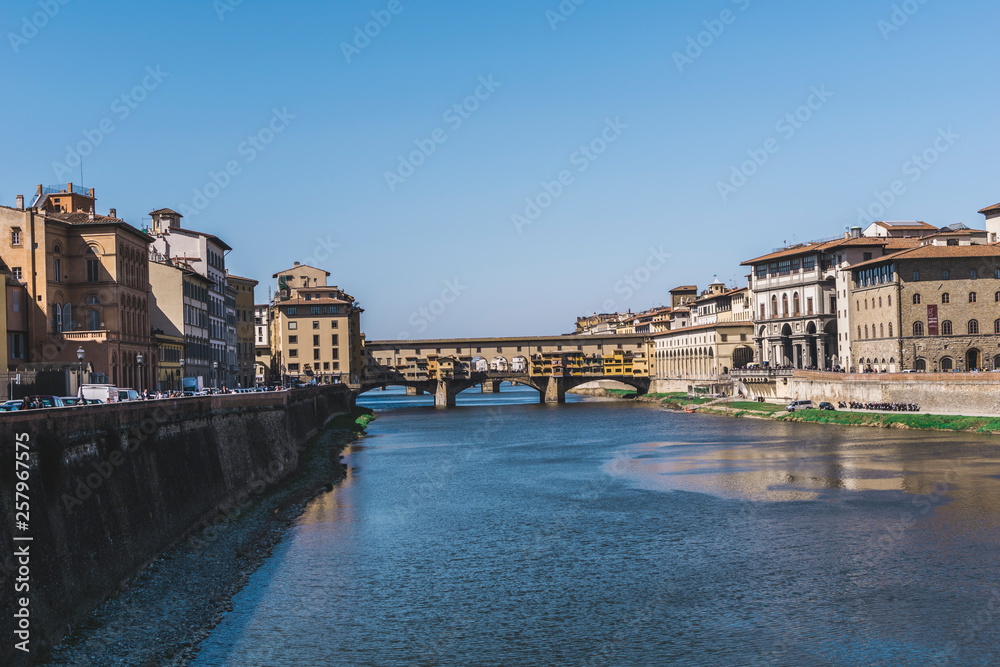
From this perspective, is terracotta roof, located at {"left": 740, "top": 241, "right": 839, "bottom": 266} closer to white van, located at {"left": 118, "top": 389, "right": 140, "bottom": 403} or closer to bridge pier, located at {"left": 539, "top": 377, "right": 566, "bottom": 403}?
bridge pier, located at {"left": 539, "top": 377, "right": 566, "bottom": 403}

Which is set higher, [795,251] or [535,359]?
[795,251]

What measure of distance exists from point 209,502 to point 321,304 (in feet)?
355

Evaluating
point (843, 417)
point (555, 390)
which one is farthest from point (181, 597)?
point (555, 390)

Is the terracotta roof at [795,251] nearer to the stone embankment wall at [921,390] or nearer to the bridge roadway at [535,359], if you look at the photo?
the stone embankment wall at [921,390]

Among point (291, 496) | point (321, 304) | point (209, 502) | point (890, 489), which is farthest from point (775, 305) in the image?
point (209, 502)

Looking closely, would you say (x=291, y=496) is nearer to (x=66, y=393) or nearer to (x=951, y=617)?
(x=66, y=393)

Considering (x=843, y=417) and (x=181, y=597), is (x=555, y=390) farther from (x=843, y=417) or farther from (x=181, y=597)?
(x=181, y=597)

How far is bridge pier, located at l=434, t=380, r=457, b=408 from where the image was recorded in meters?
147

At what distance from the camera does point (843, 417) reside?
271ft

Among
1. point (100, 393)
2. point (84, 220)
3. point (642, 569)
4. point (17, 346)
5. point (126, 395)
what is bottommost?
point (642, 569)

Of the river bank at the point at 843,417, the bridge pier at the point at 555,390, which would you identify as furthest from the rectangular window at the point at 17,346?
the bridge pier at the point at 555,390

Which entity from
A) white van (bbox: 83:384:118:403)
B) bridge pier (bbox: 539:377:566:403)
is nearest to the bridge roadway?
bridge pier (bbox: 539:377:566:403)

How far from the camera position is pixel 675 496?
44281 millimetres

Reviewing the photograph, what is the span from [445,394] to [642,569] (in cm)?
11882
